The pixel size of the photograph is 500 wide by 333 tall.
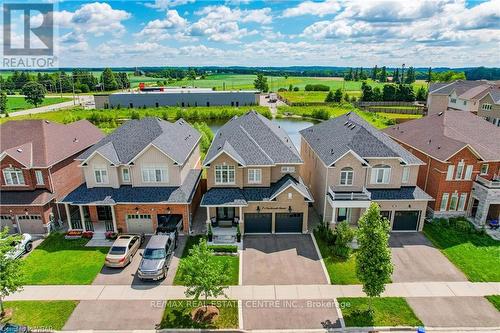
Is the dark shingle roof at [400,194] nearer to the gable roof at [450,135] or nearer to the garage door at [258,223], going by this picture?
the gable roof at [450,135]

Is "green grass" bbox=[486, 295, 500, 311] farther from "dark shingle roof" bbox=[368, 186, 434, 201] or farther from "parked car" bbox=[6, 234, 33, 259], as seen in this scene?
"parked car" bbox=[6, 234, 33, 259]

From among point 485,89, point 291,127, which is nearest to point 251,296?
point 291,127

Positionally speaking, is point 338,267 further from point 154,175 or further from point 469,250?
point 154,175

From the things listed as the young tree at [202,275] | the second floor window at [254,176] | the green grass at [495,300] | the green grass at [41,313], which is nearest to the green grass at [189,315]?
the young tree at [202,275]

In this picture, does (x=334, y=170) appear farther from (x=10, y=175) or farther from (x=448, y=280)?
(x=10, y=175)

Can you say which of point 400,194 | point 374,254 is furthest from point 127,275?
point 400,194
